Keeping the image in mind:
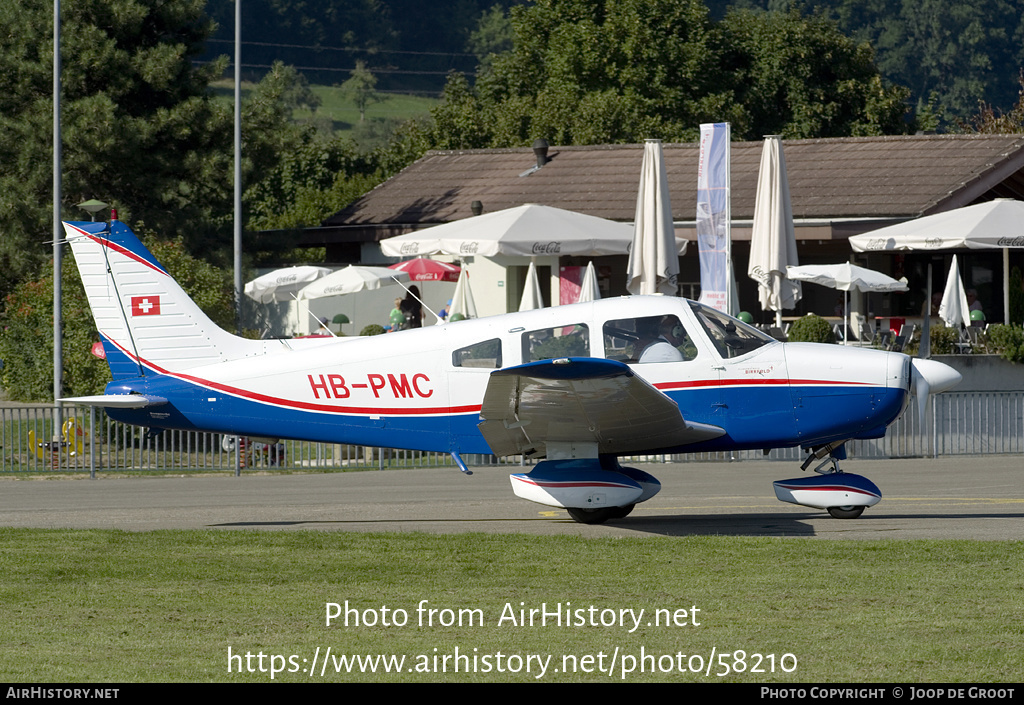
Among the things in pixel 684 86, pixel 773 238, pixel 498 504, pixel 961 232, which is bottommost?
pixel 498 504

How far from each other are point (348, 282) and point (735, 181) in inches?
434

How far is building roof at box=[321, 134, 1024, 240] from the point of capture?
29.7 metres

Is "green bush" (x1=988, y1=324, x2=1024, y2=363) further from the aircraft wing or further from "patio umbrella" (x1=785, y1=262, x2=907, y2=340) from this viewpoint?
the aircraft wing

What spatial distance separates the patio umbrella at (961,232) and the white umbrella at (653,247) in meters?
3.99

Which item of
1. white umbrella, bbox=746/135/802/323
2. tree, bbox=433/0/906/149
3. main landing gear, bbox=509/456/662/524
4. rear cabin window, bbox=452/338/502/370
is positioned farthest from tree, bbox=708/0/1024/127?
rear cabin window, bbox=452/338/502/370

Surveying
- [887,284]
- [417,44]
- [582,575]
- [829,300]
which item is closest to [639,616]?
[582,575]

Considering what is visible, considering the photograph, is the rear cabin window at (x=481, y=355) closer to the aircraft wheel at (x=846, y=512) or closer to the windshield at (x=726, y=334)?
the windshield at (x=726, y=334)

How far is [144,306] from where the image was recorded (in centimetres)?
1427

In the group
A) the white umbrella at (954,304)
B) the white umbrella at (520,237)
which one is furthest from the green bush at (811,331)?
the white umbrella at (520,237)

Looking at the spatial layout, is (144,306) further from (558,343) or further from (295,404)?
(558,343)

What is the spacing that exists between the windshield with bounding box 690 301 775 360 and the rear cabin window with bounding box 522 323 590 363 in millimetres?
1136

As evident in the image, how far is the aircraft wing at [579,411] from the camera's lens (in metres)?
11.9

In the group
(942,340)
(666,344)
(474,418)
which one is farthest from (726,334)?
(942,340)

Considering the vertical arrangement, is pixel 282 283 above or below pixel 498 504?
above
